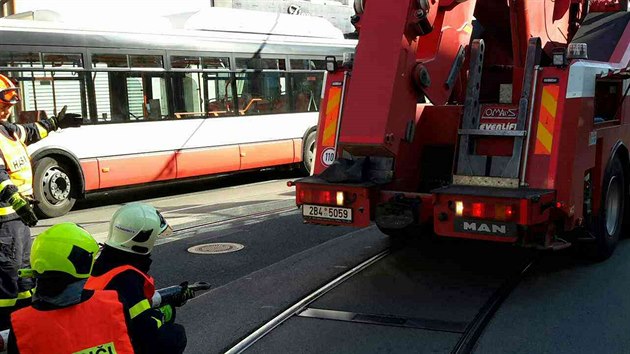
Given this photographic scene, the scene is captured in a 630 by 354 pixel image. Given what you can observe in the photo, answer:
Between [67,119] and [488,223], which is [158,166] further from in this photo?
[488,223]

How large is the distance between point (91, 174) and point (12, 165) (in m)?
6.42

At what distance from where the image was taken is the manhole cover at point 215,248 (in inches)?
305

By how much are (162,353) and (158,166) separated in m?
9.81

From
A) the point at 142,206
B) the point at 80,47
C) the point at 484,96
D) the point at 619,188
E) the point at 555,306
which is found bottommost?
the point at 555,306

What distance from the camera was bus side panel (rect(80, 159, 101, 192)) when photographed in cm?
1113

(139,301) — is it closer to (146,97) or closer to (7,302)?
(7,302)

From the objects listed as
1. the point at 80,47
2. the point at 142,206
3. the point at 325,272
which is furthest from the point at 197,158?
the point at 142,206

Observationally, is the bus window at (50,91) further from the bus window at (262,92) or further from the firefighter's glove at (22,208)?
the firefighter's glove at (22,208)

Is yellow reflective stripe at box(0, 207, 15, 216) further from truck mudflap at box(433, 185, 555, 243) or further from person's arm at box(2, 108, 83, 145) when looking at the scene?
truck mudflap at box(433, 185, 555, 243)

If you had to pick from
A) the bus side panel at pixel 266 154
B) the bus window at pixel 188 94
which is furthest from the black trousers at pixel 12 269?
the bus side panel at pixel 266 154

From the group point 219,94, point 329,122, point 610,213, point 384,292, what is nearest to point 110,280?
point 384,292

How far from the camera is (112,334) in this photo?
7.72ft

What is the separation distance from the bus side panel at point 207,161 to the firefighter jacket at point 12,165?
723 cm

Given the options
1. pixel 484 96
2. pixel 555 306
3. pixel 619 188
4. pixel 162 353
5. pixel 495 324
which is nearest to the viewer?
pixel 162 353
